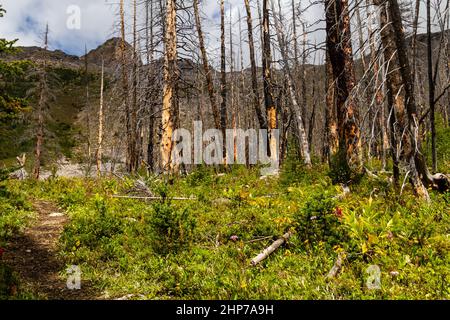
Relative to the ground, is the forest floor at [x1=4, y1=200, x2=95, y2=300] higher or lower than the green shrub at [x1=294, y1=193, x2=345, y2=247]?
lower

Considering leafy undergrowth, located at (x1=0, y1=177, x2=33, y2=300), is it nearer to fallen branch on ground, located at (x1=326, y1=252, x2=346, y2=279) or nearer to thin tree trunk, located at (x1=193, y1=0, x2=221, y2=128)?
fallen branch on ground, located at (x1=326, y1=252, x2=346, y2=279)

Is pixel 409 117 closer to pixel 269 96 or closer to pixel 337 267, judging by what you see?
pixel 337 267

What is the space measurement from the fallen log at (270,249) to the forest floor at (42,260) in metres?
2.41

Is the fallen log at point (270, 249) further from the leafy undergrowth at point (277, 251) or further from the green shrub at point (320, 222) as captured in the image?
the green shrub at point (320, 222)

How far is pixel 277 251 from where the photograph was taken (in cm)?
570

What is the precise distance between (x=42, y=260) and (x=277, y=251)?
170 inches

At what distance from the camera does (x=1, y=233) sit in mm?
7277

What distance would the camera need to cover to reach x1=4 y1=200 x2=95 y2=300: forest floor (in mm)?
5117

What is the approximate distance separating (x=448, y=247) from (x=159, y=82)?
10.3 meters

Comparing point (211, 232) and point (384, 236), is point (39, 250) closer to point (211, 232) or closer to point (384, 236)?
point (211, 232)

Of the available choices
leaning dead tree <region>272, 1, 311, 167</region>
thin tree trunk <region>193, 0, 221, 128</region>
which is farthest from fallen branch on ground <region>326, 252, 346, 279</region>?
thin tree trunk <region>193, 0, 221, 128</region>

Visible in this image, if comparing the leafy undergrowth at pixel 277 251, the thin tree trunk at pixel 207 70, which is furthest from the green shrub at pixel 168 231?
the thin tree trunk at pixel 207 70

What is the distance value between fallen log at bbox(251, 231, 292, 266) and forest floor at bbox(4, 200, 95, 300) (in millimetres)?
2413
